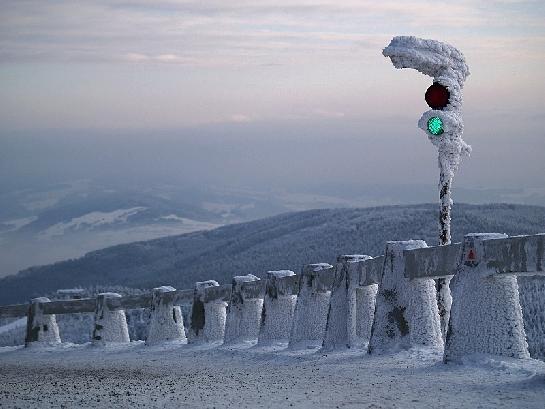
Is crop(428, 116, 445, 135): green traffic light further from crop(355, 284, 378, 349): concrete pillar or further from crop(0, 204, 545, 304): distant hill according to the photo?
crop(0, 204, 545, 304): distant hill

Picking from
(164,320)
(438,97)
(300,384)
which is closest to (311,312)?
(438,97)

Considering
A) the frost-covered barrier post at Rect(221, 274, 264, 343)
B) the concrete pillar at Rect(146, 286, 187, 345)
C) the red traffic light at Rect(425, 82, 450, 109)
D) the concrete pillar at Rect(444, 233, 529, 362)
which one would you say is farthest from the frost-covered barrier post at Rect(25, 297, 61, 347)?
the concrete pillar at Rect(444, 233, 529, 362)

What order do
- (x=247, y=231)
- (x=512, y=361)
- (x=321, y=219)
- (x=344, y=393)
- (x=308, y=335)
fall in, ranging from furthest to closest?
(x=247, y=231) < (x=321, y=219) < (x=308, y=335) < (x=512, y=361) < (x=344, y=393)

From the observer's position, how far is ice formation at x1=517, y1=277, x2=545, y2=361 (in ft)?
61.3

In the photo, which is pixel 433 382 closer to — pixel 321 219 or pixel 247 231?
pixel 321 219

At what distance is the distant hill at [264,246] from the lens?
53.5m

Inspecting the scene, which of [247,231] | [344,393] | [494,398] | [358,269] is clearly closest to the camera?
[494,398]

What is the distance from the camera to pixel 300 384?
10531 millimetres

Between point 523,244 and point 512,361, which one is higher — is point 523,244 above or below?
above

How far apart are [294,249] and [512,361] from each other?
5238cm

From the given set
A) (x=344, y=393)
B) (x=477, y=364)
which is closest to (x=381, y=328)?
(x=477, y=364)

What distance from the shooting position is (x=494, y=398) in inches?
350

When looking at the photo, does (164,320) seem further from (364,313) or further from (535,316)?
(364,313)

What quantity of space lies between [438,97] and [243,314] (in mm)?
4539
